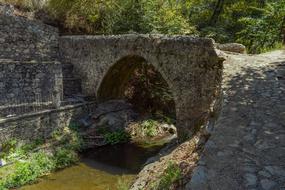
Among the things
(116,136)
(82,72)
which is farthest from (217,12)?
(116,136)

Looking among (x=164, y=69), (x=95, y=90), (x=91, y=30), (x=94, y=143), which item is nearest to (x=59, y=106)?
(x=94, y=143)

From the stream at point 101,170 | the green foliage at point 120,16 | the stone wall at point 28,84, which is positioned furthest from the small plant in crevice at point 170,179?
the green foliage at point 120,16

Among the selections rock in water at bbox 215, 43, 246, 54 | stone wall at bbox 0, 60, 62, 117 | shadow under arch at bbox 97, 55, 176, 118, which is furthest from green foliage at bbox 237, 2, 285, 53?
stone wall at bbox 0, 60, 62, 117

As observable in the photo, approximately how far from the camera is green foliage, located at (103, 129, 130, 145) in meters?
14.9

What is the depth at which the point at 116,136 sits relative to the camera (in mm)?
15148

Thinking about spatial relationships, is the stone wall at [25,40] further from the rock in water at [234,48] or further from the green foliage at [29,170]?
the rock in water at [234,48]

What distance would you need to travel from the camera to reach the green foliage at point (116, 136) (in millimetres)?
14914

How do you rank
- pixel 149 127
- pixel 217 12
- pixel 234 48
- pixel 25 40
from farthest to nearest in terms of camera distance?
pixel 217 12, pixel 149 127, pixel 25 40, pixel 234 48

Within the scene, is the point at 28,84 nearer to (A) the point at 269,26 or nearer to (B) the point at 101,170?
(B) the point at 101,170

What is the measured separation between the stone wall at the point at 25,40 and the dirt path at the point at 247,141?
10.3 m

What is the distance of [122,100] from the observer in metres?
17.6

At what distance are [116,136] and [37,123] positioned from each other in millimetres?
3406

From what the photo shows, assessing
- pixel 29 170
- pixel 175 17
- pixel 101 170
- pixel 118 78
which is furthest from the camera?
pixel 175 17

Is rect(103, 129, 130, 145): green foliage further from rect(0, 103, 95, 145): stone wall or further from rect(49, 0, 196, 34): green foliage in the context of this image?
rect(49, 0, 196, 34): green foliage
